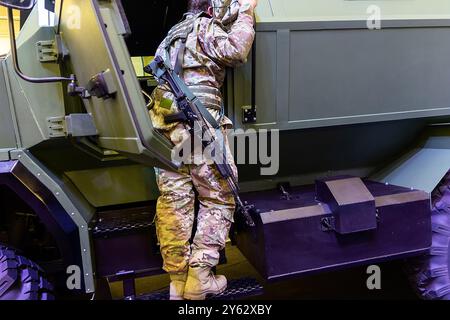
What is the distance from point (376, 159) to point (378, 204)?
0.54m

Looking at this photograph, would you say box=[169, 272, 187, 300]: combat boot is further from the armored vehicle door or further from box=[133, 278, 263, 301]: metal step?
the armored vehicle door

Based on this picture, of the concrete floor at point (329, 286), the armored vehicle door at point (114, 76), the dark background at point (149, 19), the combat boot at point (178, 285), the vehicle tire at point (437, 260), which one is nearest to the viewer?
the armored vehicle door at point (114, 76)

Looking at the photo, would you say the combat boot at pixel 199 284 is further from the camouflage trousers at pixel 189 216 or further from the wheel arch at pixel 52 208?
the wheel arch at pixel 52 208

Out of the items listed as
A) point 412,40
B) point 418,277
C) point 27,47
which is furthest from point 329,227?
point 27,47

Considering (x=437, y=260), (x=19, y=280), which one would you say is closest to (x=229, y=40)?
Result: (x=19, y=280)

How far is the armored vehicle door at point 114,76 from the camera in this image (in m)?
1.48

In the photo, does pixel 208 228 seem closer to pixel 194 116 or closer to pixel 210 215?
pixel 210 215

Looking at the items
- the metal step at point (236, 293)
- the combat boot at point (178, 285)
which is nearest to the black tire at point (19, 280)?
the metal step at point (236, 293)

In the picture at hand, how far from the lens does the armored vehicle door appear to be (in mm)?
1480

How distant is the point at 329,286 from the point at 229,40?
2.10 meters

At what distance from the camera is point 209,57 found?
1922 millimetres

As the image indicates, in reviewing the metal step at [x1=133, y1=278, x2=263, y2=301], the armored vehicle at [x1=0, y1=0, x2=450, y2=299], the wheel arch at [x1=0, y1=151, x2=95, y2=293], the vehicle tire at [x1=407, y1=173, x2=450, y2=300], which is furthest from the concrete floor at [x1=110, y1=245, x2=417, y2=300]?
the wheel arch at [x1=0, y1=151, x2=95, y2=293]

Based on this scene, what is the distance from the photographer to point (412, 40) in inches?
87.3

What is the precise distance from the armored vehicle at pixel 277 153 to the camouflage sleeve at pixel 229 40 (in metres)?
0.16
